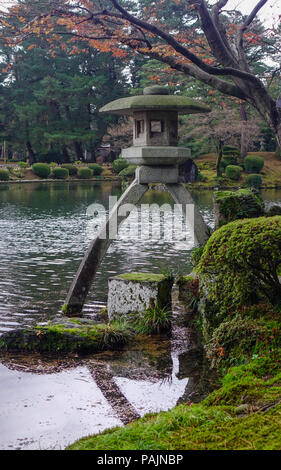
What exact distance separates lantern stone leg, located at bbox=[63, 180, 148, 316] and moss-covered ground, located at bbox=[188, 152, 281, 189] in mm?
31571

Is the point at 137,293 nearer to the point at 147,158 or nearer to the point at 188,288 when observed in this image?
the point at 188,288

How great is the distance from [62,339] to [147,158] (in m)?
3.24

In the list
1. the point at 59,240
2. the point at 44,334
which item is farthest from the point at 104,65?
the point at 44,334

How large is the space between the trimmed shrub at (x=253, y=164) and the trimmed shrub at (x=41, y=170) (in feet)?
60.0

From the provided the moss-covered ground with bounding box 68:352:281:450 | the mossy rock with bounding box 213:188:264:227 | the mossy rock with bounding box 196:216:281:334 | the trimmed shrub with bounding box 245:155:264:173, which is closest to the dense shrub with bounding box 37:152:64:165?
the trimmed shrub with bounding box 245:155:264:173

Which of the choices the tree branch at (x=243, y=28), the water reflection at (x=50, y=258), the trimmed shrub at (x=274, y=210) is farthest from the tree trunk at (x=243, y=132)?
the trimmed shrub at (x=274, y=210)

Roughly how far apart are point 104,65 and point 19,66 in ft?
28.3

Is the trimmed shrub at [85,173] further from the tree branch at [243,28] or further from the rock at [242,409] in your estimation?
the rock at [242,409]

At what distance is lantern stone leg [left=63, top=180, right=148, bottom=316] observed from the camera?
7.81m

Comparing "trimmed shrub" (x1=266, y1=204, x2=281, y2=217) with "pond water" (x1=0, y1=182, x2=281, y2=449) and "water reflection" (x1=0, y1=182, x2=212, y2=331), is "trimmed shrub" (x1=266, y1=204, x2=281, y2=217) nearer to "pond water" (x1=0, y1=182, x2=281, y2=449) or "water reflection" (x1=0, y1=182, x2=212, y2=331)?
"pond water" (x1=0, y1=182, x2=281, y2=449)

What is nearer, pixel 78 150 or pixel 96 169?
pixel 96 169

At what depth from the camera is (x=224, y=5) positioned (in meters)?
8.06

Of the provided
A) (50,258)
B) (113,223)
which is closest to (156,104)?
(113,223)

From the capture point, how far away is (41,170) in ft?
151
